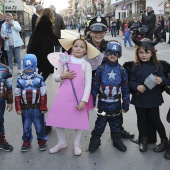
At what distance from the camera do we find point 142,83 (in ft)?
10.6

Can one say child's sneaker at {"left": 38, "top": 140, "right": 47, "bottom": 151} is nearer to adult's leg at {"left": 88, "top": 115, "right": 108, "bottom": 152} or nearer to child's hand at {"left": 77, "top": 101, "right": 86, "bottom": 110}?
adult's leg at {"left": 88, "top": 115, "right": 108, "bottom": 152}

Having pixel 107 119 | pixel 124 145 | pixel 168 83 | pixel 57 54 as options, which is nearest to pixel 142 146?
pixel 124 145

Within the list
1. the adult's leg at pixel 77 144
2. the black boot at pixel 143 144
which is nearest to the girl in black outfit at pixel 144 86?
the black boot at pixel 143 144

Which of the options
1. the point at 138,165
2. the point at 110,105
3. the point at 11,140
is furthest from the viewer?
the point at 11,140

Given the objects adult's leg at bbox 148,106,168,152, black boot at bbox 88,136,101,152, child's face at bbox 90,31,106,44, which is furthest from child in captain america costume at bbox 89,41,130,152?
child's face at bbox 90,31,106,44

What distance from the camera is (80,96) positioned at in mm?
3156

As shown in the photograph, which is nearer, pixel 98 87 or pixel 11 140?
pixel 98 87

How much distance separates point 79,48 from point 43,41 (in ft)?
4.00

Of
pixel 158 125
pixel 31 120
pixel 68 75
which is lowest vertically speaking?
pixel 158 125

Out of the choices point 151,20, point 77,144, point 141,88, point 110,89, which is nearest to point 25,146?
point 77,144

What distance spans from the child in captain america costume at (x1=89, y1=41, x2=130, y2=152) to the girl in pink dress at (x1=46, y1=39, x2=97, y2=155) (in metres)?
0.19

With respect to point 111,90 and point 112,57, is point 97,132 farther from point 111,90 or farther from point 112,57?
point 112,57

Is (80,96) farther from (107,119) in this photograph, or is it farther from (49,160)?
(49,160)

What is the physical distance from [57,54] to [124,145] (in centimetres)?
148
